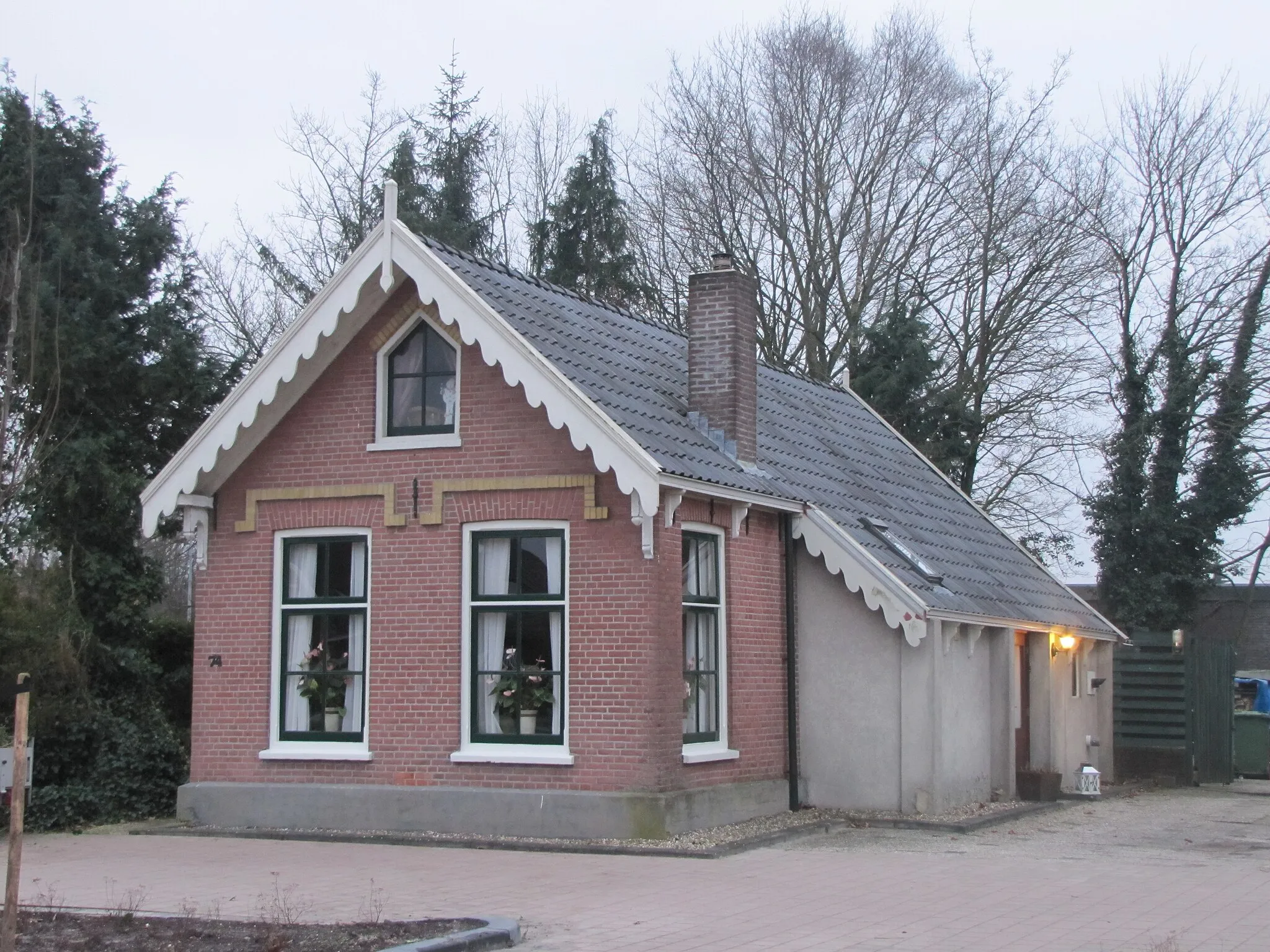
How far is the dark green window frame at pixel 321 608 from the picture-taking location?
51.1 ft

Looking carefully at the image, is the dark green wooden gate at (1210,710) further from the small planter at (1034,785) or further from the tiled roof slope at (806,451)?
the small planter at (1034,785)

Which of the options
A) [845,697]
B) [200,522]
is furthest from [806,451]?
[200,522]

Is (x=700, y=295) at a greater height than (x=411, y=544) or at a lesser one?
greater

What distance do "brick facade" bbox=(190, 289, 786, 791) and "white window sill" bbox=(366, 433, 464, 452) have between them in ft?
0.23

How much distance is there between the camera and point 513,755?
48.1ft

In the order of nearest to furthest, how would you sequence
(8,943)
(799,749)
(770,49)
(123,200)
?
(8,943) < (799,749) < (123,200) < (770,49)

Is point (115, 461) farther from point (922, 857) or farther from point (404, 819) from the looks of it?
point (922, 857)

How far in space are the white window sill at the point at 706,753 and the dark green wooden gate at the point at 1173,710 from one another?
31.8 feet

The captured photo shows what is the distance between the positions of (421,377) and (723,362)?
3.16 m

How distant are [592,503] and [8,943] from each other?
294 inches

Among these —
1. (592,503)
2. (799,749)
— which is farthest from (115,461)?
(799,749)

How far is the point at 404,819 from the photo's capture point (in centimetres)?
1497

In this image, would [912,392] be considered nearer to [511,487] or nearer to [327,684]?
[511,487]

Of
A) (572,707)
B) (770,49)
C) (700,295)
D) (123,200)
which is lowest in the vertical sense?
(572,707)
